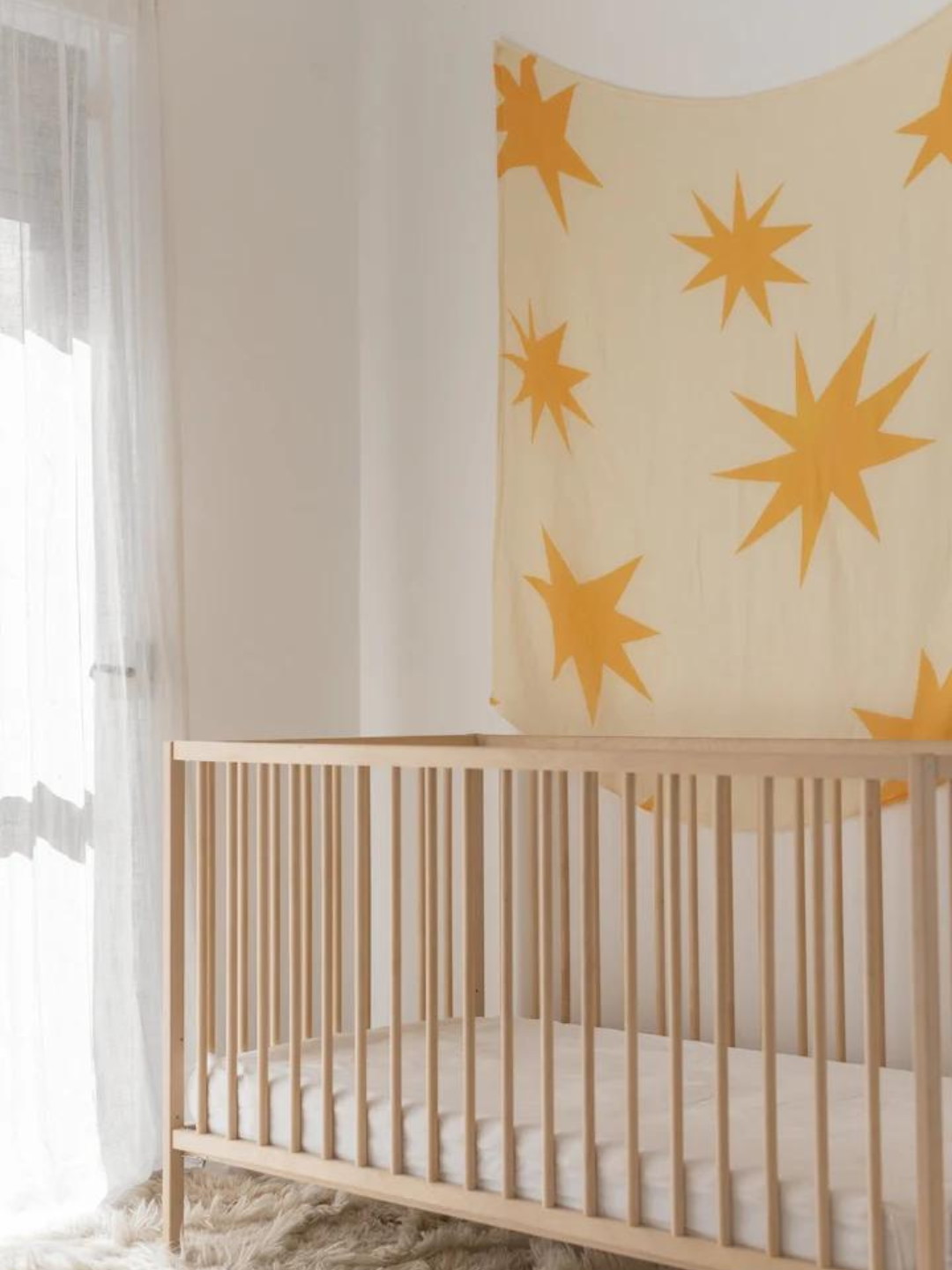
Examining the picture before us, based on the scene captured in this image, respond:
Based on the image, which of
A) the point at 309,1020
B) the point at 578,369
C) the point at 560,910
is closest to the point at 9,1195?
the point at 309,1020

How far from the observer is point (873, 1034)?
4.94 ft

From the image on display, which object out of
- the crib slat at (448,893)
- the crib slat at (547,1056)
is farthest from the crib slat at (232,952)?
the crib slat at (547,1056)

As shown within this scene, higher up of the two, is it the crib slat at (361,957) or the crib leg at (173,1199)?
the crib slat at (361,957)

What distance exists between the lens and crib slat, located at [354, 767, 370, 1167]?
1.96 meters

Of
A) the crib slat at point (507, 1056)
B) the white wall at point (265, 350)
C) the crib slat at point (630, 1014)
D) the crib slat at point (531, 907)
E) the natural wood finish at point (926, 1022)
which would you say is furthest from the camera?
the white wall at point (265, 350)

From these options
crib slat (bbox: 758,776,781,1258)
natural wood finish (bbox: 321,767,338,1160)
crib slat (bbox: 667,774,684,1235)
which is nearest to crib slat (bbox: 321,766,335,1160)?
natural wood finish (bbox: 321,767,338,1160)

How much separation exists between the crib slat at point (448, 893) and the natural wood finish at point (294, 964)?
1.10ft

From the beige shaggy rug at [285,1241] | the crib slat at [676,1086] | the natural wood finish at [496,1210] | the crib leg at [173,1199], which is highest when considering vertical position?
the crib slat at [676,1086]

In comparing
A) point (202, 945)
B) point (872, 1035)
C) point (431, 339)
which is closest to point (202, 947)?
point (202, 945)

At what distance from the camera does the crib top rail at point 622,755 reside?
1.59m

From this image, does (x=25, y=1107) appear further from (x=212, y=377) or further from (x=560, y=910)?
(x=212, y=377)

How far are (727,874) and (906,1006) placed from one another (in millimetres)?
702

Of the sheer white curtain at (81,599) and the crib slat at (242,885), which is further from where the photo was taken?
the sheer white curtain at (81,599)

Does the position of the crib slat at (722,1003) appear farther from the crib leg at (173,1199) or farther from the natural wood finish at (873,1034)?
the crib leg at (173,1199)
